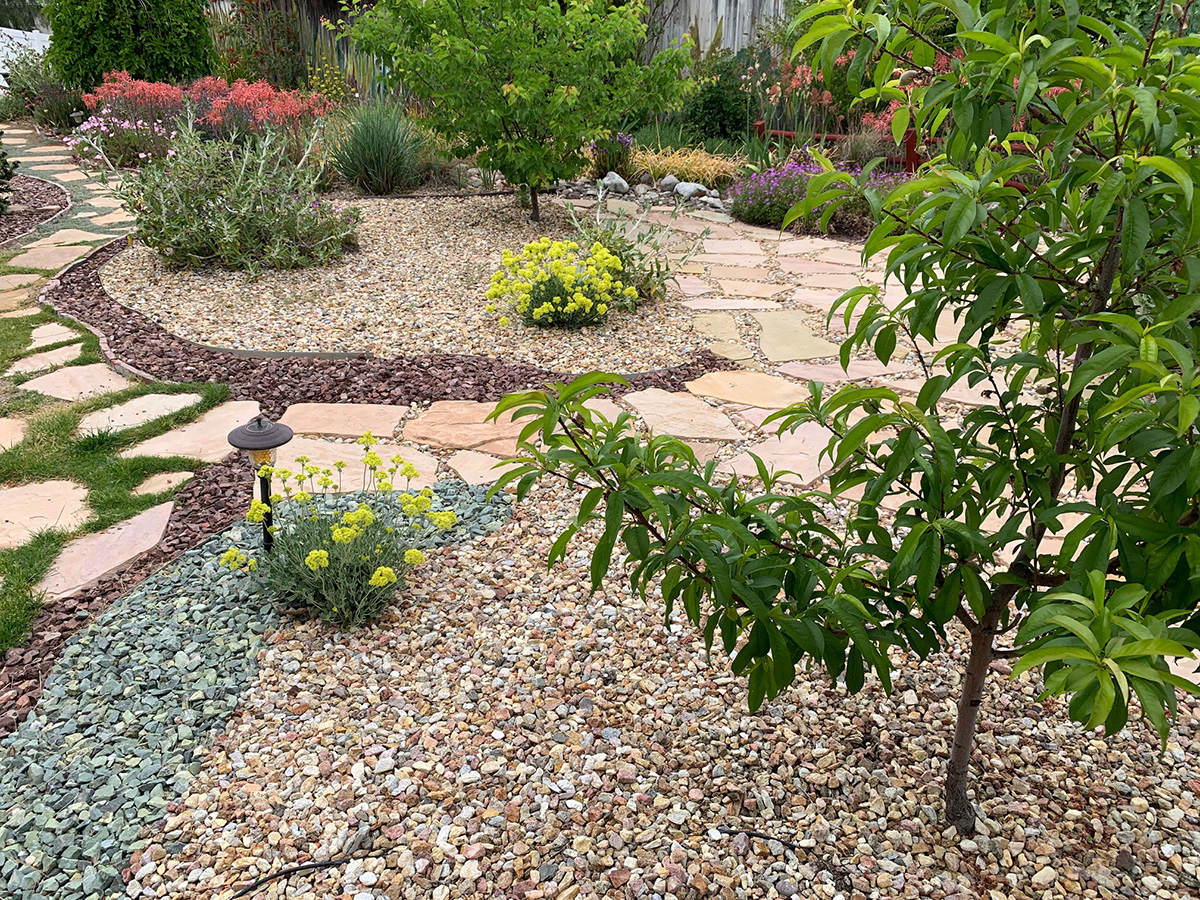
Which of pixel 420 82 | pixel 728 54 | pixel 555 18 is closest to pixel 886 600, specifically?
pixel 555 18

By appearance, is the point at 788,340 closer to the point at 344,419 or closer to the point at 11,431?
the point at 344,419

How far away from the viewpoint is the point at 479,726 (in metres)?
2.07

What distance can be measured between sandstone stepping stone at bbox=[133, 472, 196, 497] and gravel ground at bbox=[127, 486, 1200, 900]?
1035 mm

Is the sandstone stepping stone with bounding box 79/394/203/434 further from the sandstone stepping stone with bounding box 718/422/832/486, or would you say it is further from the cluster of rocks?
the cluster of rocks

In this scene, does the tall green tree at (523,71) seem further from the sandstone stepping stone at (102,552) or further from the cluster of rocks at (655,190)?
the sandstone stepping stone at (102,552)

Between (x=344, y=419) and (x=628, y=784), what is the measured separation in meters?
2.25

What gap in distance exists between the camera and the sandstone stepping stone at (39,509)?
111 inches

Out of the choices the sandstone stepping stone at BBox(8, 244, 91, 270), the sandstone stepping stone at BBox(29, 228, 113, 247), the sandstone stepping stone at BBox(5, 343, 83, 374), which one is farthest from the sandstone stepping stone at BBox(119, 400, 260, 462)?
the sandstone stepping stone at BBox(29, 228, 113, 247)

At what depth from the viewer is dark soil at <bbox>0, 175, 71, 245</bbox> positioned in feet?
22.1

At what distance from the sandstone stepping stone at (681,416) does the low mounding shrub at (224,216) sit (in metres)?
2.80

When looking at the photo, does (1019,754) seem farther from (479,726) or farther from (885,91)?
(885,91)

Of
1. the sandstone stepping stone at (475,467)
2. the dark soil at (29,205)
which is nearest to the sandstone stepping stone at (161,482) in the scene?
the sandstone stepping stone at (475,467)

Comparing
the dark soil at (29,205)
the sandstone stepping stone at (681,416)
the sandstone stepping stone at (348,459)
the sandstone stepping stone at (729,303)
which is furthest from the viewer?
the dark soil at (29,205)

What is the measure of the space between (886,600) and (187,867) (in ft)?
4.65
